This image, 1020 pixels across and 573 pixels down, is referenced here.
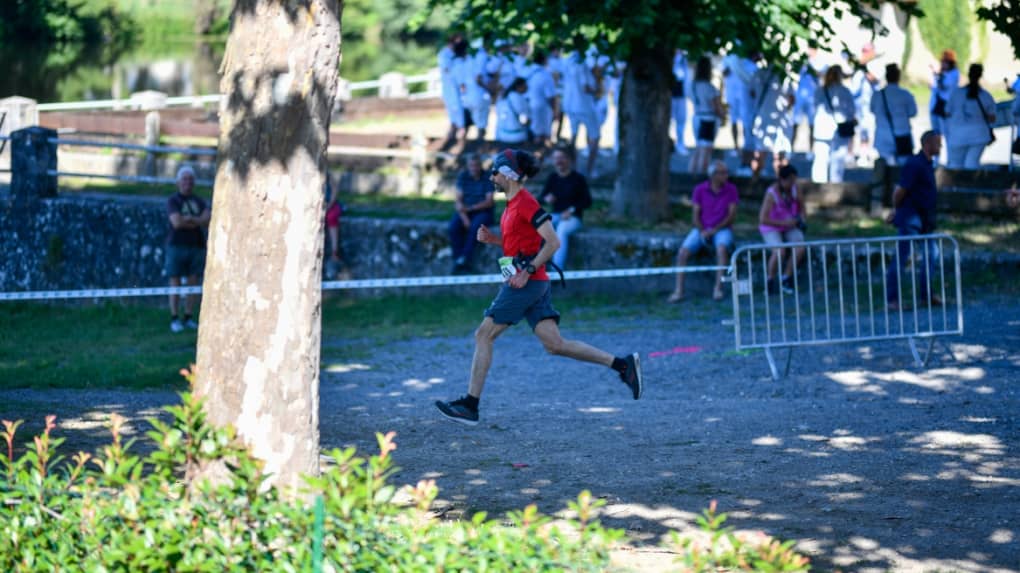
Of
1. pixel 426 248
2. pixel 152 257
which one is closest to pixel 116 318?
pixel 152 257

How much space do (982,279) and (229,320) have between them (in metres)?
10.7

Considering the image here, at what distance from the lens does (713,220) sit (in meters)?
15.3

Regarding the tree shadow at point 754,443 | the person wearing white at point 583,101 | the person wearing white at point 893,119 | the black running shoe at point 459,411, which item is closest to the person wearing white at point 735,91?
the person wearing white at point 583,101

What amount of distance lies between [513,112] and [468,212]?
4.87 metres

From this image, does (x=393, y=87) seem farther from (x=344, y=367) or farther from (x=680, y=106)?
(x=344, y=367)

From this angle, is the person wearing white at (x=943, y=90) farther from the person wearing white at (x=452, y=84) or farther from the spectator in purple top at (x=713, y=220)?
the person wearing white at (x=452, y=84)

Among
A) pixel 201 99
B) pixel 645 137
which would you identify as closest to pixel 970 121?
pixel 645 137

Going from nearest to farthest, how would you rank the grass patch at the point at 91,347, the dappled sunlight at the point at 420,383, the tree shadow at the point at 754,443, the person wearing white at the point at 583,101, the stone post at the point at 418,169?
the tree shadow at the point at 754,443 → the dappled sunlight at the point at 420,383 → the grass patch at the point at 91,347 → the stone post at the point at 418,169 → the person wearing white at the point at 583,101

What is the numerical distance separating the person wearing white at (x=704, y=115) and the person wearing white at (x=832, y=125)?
1.36m

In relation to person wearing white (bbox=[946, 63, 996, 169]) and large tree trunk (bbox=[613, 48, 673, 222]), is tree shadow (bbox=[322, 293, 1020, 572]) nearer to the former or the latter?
large tree trunk (bbox=[613, 48, 673, 222])

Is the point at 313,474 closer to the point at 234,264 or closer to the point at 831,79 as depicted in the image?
the point at 234,264

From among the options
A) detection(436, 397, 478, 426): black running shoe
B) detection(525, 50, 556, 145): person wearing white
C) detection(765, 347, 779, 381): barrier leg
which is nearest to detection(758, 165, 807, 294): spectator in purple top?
detection(765, 347, 779, 381): barrier leg

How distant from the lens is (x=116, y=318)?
16.6 m

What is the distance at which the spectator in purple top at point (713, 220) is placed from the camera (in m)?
15.2
